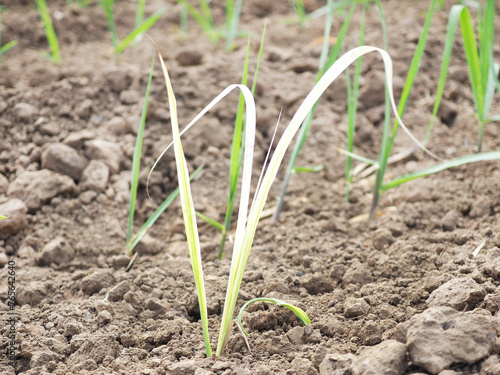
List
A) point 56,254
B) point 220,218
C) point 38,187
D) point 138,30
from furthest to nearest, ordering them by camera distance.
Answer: point 138,30 < point 220,218 < point 38,187 < point 56,254

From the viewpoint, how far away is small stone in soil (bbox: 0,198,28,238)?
1.43 meters

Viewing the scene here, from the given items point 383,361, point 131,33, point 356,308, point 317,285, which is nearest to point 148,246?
point 317,285

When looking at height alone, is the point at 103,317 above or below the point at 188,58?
below

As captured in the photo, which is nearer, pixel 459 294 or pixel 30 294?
pixel 459 294

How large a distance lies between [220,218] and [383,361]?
904mm

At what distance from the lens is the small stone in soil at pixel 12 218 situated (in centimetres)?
143

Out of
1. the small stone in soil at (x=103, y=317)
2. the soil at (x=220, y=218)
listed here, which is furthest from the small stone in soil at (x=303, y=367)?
the small stone in soil at (x=103, y=317)

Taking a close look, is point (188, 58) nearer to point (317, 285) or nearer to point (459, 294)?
point (317, 285)

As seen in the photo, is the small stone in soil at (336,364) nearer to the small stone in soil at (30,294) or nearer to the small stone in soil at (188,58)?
the small stone in soil at (30,294)

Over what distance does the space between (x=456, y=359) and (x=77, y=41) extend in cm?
233

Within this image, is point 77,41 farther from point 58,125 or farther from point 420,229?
point 420,229

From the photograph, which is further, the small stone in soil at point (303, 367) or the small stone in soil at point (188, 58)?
the small stone in soil at point (188, 58)

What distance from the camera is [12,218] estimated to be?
143cm

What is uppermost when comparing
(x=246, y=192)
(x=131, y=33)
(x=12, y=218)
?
(x=131, y=33)
